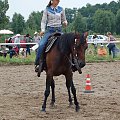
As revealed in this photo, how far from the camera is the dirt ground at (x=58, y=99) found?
26.2 ft

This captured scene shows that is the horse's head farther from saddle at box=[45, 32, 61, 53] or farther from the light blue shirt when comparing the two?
the light blue shirt

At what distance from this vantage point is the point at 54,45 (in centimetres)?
862

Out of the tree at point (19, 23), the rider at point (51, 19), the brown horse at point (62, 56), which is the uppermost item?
the tree at point (19, 23)

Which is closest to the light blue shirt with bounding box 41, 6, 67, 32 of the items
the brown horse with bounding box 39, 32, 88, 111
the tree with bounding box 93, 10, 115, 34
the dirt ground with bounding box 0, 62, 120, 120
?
the brown horse with bounding box 39, 32, 88, 111

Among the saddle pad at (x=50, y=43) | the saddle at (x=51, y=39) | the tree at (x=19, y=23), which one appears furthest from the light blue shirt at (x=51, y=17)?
the tree at (x=19, y=23)

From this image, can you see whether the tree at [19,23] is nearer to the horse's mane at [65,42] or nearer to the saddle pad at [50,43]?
the saddle pad at [50,43]

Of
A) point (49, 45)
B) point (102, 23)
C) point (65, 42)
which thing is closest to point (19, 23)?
point (102, 23)

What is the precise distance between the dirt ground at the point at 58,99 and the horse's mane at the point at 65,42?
140 cm

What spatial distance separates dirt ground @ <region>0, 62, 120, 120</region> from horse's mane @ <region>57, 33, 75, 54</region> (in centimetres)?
140

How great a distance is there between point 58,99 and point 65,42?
248cm

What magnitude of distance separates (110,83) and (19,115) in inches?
237

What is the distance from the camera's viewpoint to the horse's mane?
8125 millimetres

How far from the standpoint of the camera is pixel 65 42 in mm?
8266

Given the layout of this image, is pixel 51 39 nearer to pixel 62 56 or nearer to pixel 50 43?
pixel 50 43
